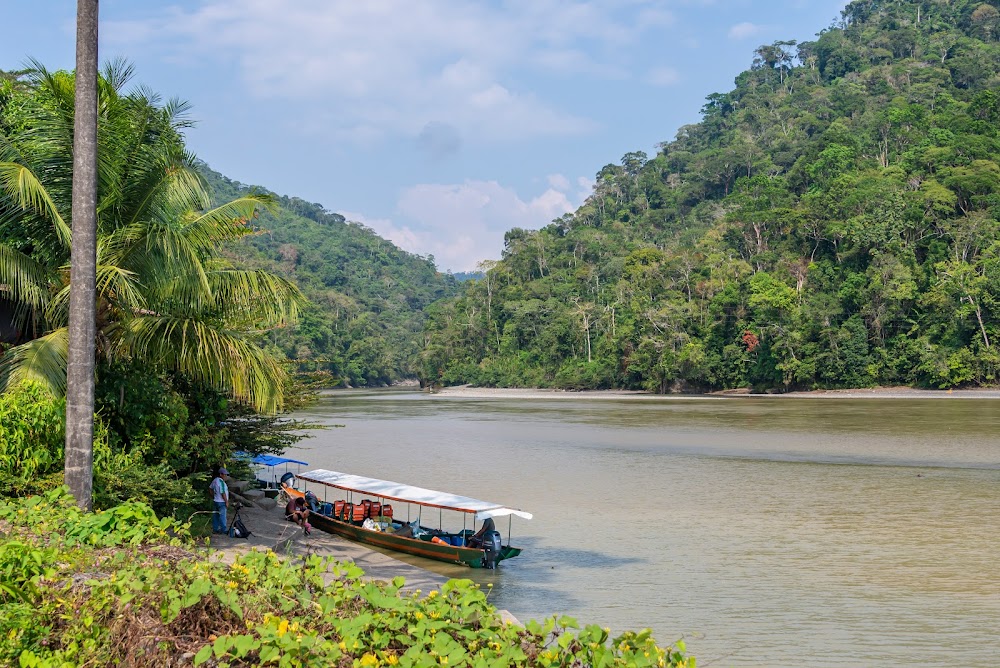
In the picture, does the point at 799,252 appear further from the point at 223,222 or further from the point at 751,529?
the point at 223,222

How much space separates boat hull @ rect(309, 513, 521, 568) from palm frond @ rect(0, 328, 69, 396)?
6.01 meters

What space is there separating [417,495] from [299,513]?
6.90 ft

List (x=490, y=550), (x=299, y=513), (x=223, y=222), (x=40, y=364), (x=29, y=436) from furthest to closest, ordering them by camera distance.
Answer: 1. (x=299, y=513)
2. (x=490, y=550)
3. (x=223, y=222)
4. (x=40, y=364)
5. (x=29, y=436)

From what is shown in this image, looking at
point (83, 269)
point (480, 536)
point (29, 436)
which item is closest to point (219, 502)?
point (480, 536)

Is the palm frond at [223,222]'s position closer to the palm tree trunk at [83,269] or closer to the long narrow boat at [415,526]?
the palm tree trunk at [83,269]

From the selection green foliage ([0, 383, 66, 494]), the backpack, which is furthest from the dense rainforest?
the backpack

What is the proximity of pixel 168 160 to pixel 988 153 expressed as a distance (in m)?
68.6

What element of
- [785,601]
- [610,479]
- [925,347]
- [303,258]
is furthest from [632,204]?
[785,601]

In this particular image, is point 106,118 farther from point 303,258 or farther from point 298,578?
point 303,258

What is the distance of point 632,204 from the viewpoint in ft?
390

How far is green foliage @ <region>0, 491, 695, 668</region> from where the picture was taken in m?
4.28

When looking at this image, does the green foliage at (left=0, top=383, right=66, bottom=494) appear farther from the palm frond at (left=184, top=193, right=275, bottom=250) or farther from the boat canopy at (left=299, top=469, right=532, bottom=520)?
the boat canopy at (left=299, top=469, right=532, bottom=520)

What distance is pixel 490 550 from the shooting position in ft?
44.1

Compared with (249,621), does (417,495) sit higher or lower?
lower
